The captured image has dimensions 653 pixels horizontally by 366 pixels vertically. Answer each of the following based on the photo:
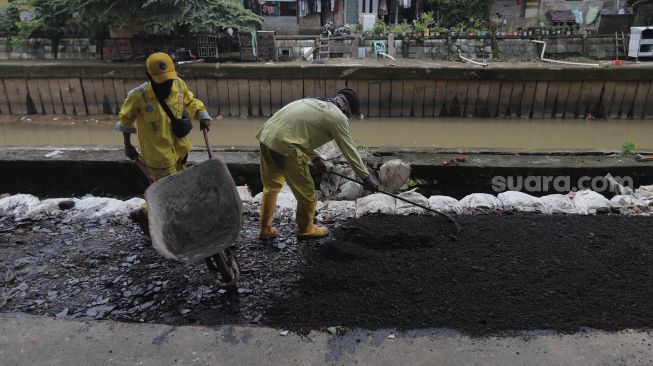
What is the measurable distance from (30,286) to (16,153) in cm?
221

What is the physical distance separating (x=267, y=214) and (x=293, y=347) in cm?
126

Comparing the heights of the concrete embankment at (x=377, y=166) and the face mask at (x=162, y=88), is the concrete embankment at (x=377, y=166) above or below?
below

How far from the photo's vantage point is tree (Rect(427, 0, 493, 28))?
13844 millimetres

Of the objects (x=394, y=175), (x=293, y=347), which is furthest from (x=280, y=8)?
(x=293, y=347)

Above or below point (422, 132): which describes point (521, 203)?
above

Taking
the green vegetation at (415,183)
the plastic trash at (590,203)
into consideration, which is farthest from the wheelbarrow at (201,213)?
the plastic trash at (590,203)

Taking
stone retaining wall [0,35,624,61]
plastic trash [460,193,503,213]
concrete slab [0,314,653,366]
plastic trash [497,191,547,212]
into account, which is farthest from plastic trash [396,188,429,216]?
stone retaining wall [0,35,624,61]

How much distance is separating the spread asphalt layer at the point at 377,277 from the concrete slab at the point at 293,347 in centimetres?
9

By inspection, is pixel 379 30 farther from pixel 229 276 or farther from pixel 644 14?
pixel 229 276

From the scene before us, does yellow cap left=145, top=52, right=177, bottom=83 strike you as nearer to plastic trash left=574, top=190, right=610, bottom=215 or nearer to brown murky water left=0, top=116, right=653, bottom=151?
plastic trash left=574, top=190, right=610, bottom=215

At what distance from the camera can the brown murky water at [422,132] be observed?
29.0 feet

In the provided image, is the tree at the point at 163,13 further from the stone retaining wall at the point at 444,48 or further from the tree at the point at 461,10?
the tree at the point at 461,10

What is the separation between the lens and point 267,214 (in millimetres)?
3350

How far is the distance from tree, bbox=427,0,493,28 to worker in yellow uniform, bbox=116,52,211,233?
1246 centimetres
